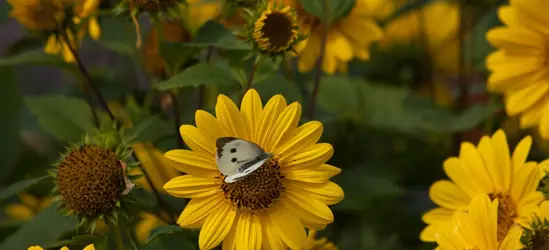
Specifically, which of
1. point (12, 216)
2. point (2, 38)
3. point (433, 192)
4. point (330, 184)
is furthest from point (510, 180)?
point (2, 38)

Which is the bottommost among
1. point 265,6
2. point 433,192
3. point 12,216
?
point 12,216

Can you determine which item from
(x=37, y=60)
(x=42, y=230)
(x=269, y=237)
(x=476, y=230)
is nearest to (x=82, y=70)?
(x=37, y=60)

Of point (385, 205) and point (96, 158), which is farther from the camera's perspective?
point (385, 205)

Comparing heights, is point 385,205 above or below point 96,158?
below

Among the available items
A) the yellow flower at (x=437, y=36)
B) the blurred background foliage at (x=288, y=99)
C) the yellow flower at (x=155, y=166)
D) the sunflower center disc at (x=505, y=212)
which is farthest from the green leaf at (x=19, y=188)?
the yellow flower at (x=437, y=36)

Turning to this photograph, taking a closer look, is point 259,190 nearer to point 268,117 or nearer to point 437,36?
point 268,117

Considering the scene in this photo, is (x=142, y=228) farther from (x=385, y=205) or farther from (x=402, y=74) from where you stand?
(x=402, y=74)

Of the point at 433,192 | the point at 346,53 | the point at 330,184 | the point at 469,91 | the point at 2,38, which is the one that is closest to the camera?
the point at 330,184

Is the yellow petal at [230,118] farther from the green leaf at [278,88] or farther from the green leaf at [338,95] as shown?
the green leaf at [338,95]
